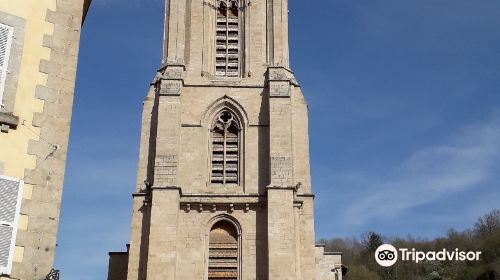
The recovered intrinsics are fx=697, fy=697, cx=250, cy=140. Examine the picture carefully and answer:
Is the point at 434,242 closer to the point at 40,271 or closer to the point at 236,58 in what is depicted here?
the point at 236,58

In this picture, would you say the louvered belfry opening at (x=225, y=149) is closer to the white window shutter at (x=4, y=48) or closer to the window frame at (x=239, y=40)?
the window frame at (x=239, y=40)

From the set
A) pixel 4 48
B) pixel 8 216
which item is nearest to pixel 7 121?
pixel 4 48

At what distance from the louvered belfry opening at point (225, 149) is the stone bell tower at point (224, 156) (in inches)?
1.6

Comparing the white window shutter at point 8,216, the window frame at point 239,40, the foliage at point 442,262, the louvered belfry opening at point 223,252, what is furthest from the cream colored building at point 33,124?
the foliage at point 442,262

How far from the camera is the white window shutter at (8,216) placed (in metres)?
7.16

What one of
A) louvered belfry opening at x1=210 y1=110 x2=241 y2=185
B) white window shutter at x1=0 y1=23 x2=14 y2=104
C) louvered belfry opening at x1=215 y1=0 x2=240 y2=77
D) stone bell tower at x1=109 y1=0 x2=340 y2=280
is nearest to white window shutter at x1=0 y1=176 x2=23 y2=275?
white window shutter at x1=0 y1=23 x2=14 y2=104

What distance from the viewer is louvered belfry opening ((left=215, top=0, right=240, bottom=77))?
28.9 m

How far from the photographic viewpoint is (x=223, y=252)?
80.5ft

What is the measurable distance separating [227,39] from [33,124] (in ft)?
71.8

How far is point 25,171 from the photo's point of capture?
7.67 meters

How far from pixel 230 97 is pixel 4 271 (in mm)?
20744

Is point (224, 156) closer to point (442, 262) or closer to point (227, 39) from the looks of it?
point (227, 39)

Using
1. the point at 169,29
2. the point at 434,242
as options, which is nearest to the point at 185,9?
the point at 169,29

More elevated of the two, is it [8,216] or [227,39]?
[227,39]
